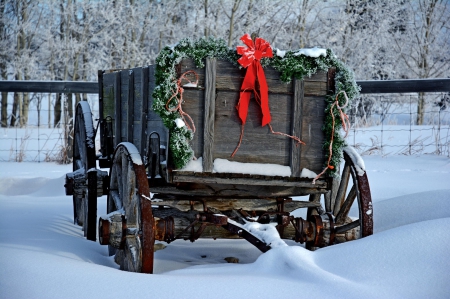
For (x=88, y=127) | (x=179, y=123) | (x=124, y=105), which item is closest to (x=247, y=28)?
(x=88, y=127)

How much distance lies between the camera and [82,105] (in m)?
4.76

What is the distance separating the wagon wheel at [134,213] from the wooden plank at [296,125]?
0.89 m

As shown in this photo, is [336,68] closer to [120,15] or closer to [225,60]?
[225,60]

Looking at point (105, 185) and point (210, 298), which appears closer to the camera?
point (210, 298)

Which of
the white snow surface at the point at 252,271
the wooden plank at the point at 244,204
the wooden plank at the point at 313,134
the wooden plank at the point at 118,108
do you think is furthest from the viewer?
the wooden plank at the point at 118,108

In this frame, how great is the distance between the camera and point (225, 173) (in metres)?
3.12

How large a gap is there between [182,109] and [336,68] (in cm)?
97

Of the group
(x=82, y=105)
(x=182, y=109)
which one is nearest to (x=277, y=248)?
(x=182, y=109)

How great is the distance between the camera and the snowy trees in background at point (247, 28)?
18.3 m

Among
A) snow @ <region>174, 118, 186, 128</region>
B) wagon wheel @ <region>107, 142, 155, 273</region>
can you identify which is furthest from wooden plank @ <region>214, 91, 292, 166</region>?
wagon wheel @ <region>107, 142, 155, 273</region>

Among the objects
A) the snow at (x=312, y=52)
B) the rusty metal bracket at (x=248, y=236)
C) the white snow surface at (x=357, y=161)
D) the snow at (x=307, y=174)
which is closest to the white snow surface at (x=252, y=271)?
the rusty metal bracket at (x=248, y=236)

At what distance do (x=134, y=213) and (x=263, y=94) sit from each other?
102 centimetres

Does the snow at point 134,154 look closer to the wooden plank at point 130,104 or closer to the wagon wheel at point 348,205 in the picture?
the wooden plank at point 130,104

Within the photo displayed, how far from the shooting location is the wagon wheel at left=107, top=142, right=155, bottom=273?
281 cm
